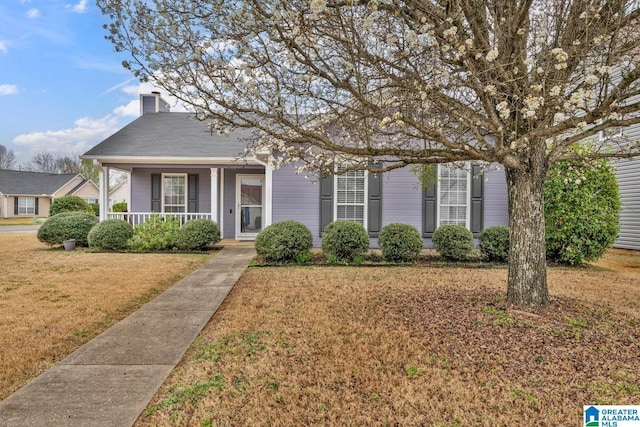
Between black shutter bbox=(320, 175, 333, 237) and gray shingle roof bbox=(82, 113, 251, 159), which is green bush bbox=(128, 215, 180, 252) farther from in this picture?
black shutter bbox=(320, 175, 333, 237)

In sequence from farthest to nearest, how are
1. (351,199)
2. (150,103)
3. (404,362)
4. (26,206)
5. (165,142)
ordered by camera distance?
(26,206)
(150,103)
(165,142)
(351,199)
(404,362)

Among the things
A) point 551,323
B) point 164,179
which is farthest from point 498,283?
point 164,179

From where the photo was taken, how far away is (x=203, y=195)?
1177 centimetres

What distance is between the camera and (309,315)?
169 inches

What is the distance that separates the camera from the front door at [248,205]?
11.3 metres

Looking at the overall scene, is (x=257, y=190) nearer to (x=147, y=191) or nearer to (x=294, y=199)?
(x=294, y=199)

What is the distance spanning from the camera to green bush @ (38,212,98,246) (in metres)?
10.0

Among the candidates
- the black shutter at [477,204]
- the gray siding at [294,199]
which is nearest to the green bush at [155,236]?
the gray siding at [294,199]

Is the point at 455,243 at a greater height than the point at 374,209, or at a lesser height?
lesser

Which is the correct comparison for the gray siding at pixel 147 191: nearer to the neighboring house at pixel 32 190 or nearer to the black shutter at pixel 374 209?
the black shutter at pixel 374 209

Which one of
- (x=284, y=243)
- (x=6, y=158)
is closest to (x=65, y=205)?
(x=284, y=243)

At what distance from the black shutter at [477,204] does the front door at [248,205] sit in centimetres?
631

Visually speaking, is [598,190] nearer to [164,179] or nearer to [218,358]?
[218,358]

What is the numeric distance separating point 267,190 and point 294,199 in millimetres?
771
